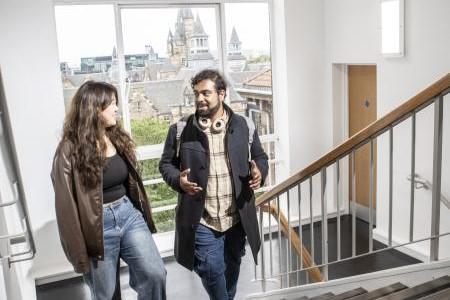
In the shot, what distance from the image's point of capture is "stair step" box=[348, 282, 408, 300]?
204 cm

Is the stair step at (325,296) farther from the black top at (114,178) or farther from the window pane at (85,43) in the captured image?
the window pane at (85,43)

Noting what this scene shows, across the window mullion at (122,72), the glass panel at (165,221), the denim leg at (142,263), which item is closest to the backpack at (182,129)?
the denim leg at (142,263)

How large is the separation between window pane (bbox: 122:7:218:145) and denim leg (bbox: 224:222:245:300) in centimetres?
267

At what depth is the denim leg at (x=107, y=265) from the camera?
7.13ft

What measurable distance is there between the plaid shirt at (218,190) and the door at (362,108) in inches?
124

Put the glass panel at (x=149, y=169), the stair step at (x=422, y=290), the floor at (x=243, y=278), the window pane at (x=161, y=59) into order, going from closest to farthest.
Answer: the stair step at (x=422, y=290)
the floor at (x=243, y=278)
the window pane at (x=161, y=59)
the glass panel at (x=149, y=169)

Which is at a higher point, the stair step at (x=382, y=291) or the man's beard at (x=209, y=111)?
the man's beard at (x=209, y=111)

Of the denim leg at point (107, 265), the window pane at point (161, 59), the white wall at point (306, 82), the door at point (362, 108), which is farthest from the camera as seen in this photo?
the white wall at point (306, 82)

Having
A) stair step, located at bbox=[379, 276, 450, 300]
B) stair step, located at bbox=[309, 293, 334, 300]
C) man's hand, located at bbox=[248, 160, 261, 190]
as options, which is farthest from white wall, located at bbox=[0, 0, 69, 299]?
stair step, located at bbox=[379, 276, 450, 300]

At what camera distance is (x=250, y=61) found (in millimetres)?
5395

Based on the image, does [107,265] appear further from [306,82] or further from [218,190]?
[306,82]

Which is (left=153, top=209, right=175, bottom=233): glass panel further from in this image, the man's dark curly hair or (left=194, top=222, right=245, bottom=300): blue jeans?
the man's dark curly hair

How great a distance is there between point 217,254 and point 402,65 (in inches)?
118

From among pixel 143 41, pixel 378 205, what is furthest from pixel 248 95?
pixel 378 205
